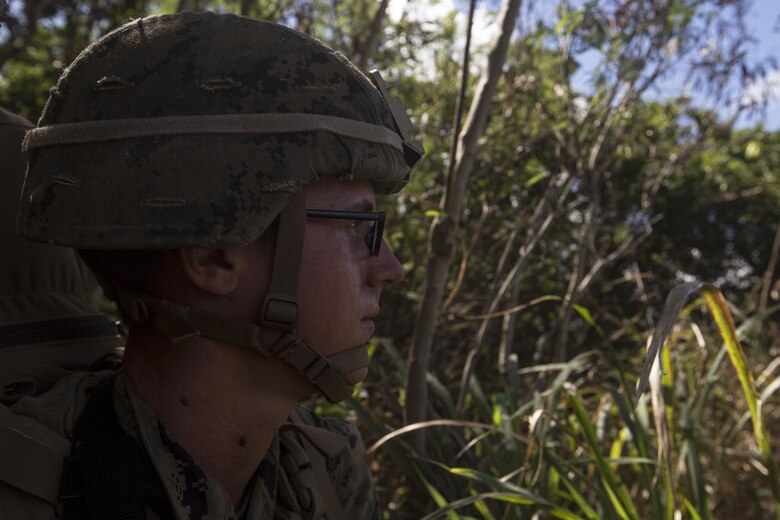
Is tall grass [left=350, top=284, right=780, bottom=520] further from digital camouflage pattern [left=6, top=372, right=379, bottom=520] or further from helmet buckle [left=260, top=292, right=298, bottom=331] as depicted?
helmet buckle [left=260, top=292, right=298, bottom=331]

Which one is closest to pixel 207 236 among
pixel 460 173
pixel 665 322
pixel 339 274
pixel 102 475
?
pixel 339 274

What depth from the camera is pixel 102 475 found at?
4.87ft

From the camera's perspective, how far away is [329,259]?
1697 millimetres

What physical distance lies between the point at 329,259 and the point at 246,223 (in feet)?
0.61

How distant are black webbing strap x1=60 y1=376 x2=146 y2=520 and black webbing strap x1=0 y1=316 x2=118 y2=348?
0.34m

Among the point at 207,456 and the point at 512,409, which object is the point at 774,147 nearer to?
the point at 512,409

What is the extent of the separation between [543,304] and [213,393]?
3.93m

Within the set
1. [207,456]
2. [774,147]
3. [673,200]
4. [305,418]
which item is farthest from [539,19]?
[774,147]

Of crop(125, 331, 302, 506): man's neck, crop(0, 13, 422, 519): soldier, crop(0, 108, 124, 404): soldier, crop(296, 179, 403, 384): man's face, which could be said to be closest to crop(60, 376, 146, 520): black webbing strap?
crop(0, 13, 422, 519): soldier

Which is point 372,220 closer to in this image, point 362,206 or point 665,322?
point 362,206

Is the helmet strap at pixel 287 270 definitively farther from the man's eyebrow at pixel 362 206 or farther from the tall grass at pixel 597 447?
the tall grass at pixel 597 447

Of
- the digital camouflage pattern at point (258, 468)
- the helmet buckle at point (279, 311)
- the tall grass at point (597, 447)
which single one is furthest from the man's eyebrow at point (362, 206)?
the tall grass at point (597, 447)

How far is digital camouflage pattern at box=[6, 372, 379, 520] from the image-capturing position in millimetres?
1592

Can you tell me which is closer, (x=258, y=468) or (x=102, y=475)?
(x=102, y=475)
